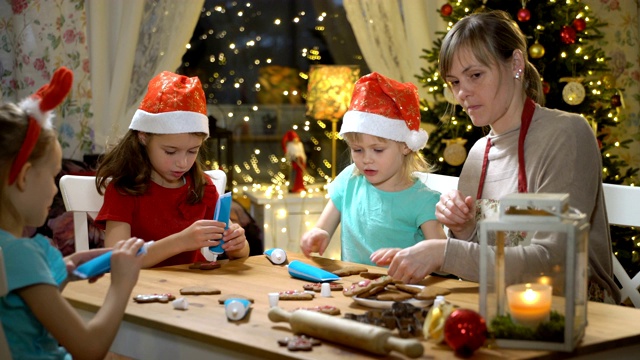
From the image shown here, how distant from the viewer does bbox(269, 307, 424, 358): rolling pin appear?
1558 mm

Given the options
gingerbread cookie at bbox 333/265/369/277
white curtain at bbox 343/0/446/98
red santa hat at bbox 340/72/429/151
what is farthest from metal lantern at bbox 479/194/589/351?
white curtain at bbox 343/0/446/98

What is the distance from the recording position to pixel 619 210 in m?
2.54

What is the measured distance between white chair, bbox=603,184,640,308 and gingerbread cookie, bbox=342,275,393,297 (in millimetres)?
784

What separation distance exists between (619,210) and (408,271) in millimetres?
763

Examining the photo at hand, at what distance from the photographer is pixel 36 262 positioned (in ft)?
5.64

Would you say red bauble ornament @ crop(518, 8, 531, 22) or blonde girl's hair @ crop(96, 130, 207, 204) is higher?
red bauble ornament @ crop(518, 8, 531, 22)

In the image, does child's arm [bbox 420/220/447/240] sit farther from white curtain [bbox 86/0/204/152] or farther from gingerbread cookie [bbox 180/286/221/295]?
white curtain [bbox 86/0/204/152]

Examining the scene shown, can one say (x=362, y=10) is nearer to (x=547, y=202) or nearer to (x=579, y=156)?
(x=579, y=156)

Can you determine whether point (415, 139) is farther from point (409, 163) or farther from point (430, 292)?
point (430, 292)

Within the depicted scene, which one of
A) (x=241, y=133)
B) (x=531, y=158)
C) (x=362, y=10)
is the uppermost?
(x=362, y=10)

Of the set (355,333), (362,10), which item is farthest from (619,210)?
(362,10)

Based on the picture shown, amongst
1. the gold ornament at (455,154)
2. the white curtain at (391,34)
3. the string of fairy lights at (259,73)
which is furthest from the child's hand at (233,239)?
the white curtain at (391,34)

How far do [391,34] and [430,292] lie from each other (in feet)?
12.8

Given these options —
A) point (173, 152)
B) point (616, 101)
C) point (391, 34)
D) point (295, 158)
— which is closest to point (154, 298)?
point (173, 152)
